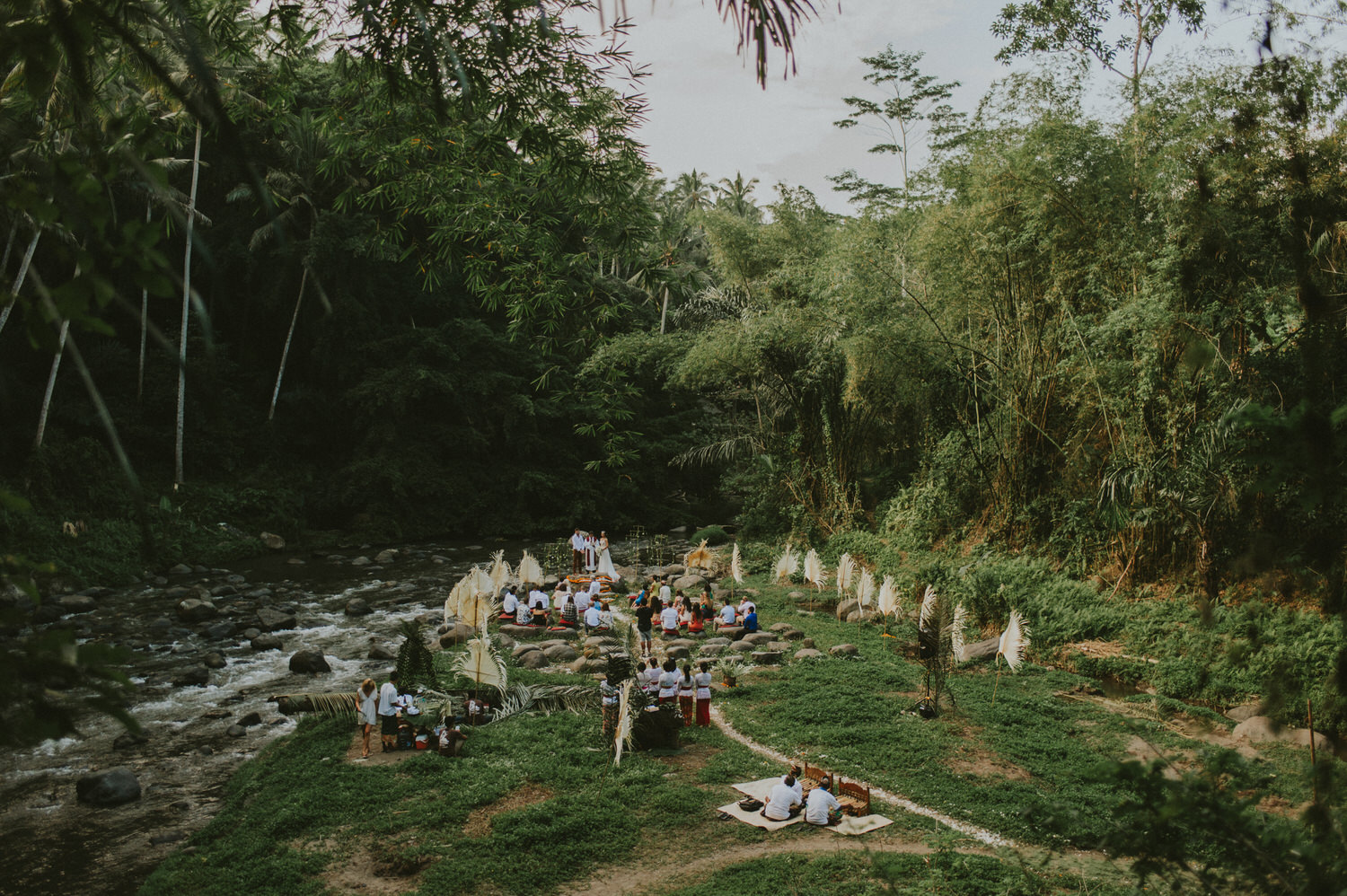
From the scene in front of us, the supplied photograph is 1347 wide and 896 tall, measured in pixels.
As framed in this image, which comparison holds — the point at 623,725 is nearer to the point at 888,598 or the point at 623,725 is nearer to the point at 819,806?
the point at 819,806

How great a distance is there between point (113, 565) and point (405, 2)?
18960 mm

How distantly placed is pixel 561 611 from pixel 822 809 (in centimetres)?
800

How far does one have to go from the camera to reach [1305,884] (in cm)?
157

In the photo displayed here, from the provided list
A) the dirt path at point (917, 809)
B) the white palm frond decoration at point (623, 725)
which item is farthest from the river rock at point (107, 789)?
Result: the dirt path at point (917, 809)

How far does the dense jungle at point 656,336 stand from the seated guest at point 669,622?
3.98 m

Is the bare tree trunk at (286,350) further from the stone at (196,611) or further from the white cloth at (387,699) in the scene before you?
the white cloth at (387,699)

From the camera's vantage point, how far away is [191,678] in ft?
37.2

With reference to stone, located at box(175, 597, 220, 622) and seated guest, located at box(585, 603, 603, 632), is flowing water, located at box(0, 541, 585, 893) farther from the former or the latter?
seated guest, located at box(585, 603, 603, 632)

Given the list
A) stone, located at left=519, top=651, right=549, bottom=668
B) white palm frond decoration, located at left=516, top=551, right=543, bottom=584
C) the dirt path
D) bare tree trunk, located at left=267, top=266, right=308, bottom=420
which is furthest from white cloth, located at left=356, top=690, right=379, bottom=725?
bare tree trunk, located at left=267, top=266, right=308, bottom=420

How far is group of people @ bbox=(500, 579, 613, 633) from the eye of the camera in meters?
13.7

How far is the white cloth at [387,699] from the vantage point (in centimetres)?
857

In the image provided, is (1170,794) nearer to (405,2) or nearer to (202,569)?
(405,2)

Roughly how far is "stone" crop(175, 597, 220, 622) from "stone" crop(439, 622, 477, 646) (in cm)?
443

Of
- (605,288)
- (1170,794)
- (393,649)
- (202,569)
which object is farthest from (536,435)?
(1170,794)
